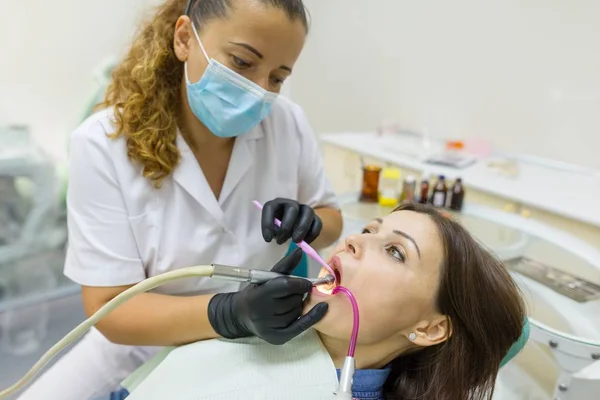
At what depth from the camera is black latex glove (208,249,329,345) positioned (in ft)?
2.79

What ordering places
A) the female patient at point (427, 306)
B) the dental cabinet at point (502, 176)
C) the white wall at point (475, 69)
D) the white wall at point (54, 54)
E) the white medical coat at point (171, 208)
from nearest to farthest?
the female patient at point (427, 306) < the white medical coat at point (171, 208) < the dental cabinet at point (502, 176) < the white wall at point (475, 69) < the white wall at point (54, 54)

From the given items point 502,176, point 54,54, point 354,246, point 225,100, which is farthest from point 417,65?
point 54,54

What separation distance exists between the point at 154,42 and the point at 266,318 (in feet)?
2.36

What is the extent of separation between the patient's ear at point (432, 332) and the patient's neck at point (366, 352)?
0.16ft

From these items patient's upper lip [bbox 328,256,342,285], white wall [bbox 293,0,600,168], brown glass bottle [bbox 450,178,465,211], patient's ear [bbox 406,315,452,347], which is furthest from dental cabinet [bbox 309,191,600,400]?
white wall [bbox 293,0,600,168]

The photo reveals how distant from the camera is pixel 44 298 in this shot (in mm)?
2506

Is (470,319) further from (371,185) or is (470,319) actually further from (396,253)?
(371,185)

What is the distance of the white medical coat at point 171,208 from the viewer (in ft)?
3.40

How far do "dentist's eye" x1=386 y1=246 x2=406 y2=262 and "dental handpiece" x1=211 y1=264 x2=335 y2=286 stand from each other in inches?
5.2

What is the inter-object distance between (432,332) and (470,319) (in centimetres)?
8

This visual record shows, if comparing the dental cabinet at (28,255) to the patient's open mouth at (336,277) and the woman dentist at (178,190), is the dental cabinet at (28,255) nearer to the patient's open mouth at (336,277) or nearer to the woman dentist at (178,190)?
the woman dentist at (178,190)

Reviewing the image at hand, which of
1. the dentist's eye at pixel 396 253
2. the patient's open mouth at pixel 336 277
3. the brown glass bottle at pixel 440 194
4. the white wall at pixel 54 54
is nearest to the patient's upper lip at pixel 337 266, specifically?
the patient's open mouth at pixel 336 277

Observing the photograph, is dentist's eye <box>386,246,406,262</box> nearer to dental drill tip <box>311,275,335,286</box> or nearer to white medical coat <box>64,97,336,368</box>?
dental drill tip <box>311,275,335,286</box>

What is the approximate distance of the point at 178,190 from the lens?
3.69ft
